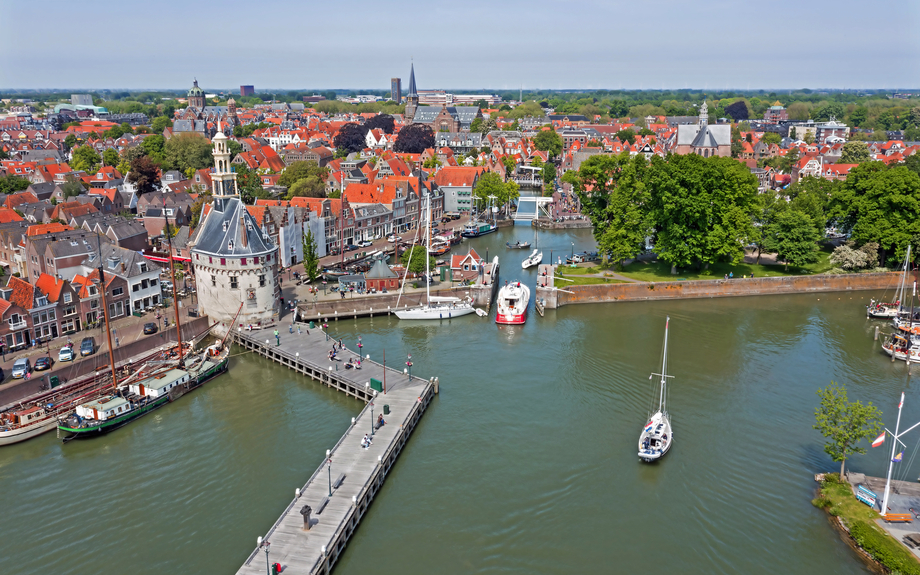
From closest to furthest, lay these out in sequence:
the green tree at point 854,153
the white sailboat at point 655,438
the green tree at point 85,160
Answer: the white sailboat at point 655,438 → the green tree at point 85,160 → the green tree at point 854,153

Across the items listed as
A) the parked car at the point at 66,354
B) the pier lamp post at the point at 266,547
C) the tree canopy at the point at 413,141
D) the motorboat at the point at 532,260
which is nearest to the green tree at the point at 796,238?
the motorboat at the point at 532,260

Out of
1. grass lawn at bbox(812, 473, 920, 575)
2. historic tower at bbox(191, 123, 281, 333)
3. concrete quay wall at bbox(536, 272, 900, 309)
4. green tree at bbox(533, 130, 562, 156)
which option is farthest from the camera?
green tree at bbox(533, 130, 562, 156)

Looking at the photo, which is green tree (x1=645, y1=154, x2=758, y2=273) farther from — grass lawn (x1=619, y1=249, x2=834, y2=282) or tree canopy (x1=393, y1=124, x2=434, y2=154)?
tree canopy (x1=393, y1=124, x2=434, y2=154)

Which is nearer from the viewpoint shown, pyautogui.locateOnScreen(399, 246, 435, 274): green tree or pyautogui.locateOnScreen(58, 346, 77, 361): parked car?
pyautogui.locateOnScreen(58, 346, 77, 361): parked car

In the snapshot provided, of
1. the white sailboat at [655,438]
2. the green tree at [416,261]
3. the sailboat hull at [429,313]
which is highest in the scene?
the green tree at [416,261]

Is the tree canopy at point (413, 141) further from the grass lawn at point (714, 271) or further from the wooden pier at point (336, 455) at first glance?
the wooden pier at point (336, 455)

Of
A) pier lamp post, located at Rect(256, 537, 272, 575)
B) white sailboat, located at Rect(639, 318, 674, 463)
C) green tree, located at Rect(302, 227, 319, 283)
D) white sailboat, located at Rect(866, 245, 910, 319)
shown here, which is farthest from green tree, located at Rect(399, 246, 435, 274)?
white sailboat, located at Rect(866, 245, 910, 319)

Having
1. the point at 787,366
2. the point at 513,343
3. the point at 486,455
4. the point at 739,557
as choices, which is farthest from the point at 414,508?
the point at 787,366
